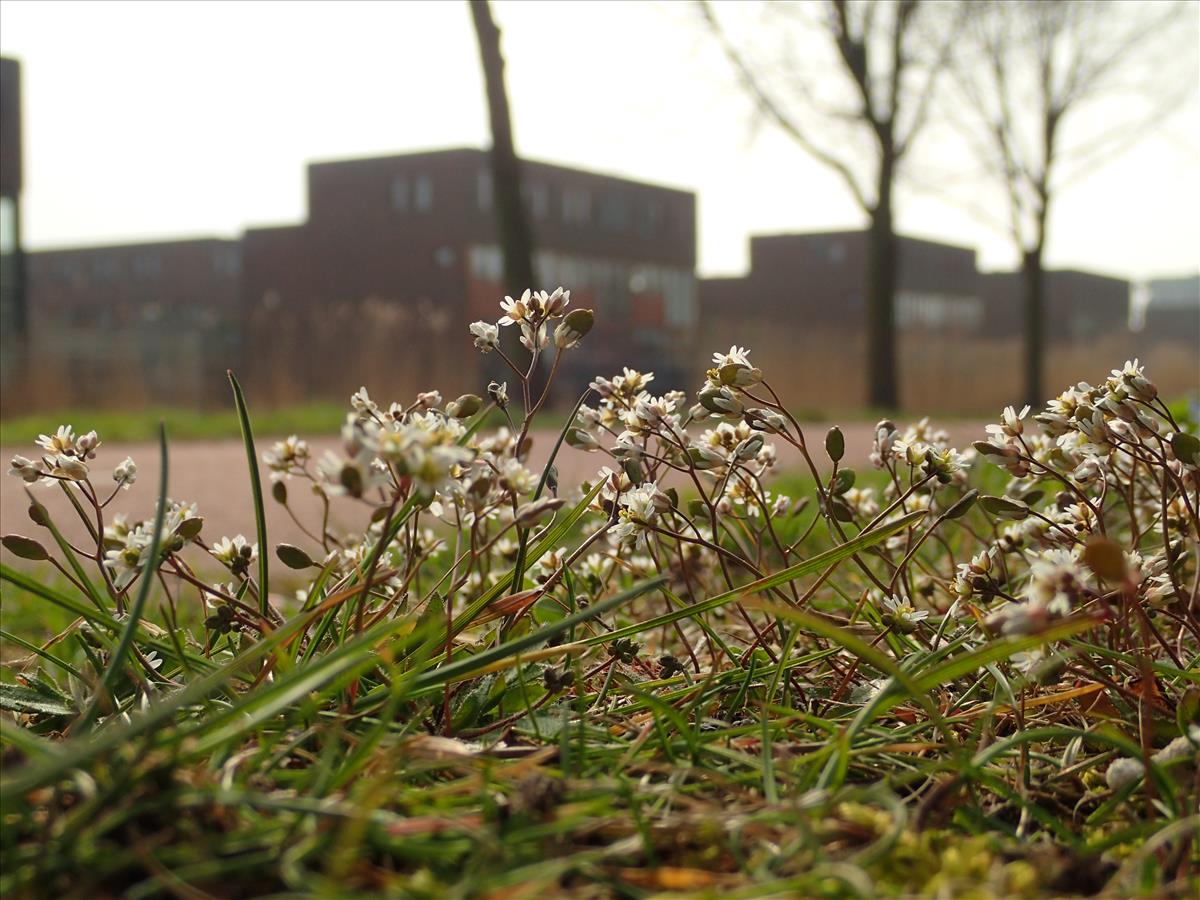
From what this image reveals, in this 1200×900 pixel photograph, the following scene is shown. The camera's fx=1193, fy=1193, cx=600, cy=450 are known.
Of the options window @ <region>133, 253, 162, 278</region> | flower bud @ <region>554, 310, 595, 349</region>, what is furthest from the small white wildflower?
window @ <region>133, 253, 162, 278</region>

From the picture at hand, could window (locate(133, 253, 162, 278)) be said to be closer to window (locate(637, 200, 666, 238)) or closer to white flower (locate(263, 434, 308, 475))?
window (locate(637, 200, 666, 238))

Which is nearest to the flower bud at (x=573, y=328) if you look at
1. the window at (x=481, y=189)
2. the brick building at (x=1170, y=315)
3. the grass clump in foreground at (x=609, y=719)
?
the grass clump in foreground at (x=609, y=719)

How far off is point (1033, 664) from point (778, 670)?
0.89 feet

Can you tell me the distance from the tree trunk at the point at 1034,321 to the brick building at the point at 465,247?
43.3 ft

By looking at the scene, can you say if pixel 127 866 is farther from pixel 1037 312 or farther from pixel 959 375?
pixel 959 375

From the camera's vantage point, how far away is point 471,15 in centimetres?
767

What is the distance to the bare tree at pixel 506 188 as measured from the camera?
8414mm

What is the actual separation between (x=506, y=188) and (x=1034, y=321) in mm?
11820

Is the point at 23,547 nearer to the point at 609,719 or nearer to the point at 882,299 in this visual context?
the point at 609,719

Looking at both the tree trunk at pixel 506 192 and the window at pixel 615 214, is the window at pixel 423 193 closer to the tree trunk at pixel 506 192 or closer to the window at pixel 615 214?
the window at pixel 615 214

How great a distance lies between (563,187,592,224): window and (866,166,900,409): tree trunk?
25.2m

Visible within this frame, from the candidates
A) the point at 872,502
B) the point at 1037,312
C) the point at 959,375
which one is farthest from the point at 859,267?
the point at 872,502

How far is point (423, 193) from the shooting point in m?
37.0

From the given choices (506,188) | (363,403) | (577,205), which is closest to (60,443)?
(363,403)
